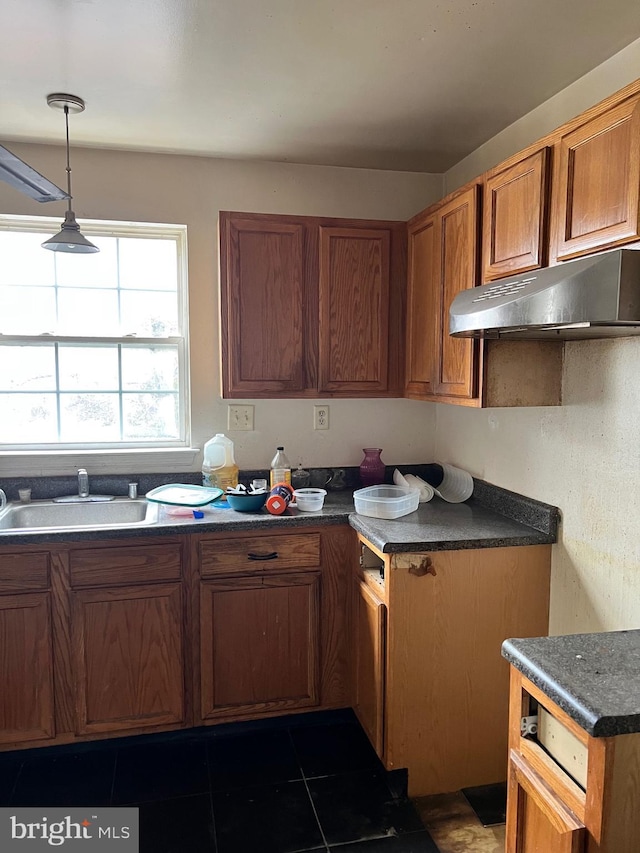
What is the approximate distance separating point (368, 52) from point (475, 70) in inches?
13.7

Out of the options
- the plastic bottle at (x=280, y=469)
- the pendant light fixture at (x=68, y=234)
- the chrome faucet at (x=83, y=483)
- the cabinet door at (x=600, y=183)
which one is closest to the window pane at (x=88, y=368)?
the chrome faucet at (x=83, y=483)

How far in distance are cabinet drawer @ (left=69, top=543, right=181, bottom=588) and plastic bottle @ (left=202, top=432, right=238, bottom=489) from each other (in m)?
0.49

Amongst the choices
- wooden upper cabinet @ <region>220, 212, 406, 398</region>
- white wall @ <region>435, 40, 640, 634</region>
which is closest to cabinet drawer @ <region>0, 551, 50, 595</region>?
wooden upper cabinet @ <region>220, 212, 406, 398</region>

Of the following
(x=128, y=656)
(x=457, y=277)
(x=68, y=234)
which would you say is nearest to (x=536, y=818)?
(x=128, y=656)

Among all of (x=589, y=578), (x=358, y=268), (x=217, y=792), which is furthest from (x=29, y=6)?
(x=217, y=792)

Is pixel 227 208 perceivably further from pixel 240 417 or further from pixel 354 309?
pixel 240 417

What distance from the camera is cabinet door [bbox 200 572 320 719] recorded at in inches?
90.9

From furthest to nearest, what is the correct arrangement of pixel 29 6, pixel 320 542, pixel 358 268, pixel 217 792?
pixel 358 268
pixel 320 542
pixel 217 792
pixel 29 6

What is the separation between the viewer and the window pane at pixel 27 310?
262 cm

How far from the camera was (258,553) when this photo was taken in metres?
2.32

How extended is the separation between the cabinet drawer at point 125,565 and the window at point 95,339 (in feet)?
2.19

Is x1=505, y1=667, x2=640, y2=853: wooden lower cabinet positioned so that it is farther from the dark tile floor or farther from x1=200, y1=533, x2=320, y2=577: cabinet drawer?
x1=200, y1=533, x2=320, y2=577: cabinet drawer

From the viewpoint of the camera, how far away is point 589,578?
6.23 feet

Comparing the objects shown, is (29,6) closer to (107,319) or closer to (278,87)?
(278,87)
